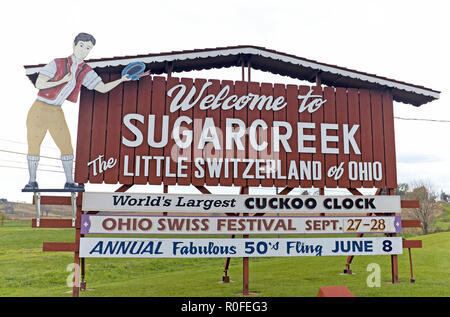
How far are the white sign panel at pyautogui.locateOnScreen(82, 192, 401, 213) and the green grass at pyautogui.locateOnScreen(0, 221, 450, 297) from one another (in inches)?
93.9

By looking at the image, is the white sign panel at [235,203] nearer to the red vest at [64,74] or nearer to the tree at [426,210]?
the red vest at [64,74]

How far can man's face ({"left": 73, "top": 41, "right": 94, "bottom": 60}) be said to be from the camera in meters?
11.0

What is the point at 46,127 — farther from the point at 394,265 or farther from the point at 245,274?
the point at 394,265

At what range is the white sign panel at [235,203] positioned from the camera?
10.7m

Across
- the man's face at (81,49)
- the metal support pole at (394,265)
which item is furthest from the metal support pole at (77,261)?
the metal support pole at (394,265)

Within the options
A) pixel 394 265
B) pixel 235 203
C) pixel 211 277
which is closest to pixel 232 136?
pixel 235 203

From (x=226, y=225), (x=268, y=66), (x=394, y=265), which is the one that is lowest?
(x=394, y=265)

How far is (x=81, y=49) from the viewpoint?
1103 cm

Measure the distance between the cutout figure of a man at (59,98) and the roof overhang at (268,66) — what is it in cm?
43

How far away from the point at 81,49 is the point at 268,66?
6.16 metres

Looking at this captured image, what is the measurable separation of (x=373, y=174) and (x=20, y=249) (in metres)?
27.6

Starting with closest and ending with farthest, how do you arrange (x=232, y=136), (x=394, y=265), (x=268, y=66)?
(x=232, y=136), (x=394, y=265), (x=268, y=66)

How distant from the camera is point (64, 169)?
10797mm
